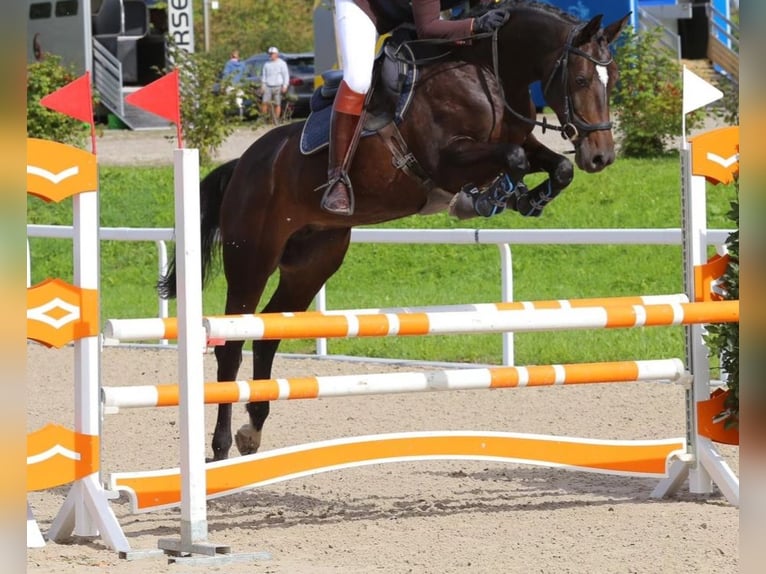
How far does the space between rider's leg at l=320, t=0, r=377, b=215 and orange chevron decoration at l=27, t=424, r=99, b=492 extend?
136 centimetres

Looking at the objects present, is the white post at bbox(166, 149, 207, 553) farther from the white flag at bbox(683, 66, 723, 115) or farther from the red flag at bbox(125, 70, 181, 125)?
the white flag at bbox(683, 66, 723, 115)

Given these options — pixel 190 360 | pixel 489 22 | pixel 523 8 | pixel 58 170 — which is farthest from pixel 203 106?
pixel 190 360

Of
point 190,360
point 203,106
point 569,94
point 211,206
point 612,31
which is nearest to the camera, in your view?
point 190,360

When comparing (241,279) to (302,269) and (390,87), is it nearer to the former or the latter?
(302,269)

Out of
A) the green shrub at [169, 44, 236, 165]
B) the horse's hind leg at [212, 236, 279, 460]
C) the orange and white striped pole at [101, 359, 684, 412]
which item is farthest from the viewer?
the green shrub at [169, 44, 236, 165]

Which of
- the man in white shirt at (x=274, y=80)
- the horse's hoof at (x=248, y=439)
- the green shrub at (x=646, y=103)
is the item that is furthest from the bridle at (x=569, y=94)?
the man in white shirt at (x=274, y=80)

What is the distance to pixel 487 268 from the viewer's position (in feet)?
36.9

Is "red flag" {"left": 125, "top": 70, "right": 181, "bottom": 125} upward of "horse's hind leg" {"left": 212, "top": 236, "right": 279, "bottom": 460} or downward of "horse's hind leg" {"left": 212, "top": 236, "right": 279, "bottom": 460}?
upward

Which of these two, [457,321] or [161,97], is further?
[457,321]

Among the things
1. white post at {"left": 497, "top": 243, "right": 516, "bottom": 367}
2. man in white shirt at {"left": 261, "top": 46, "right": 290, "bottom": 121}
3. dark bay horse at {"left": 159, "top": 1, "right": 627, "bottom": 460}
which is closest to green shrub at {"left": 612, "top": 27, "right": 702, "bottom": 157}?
man in white shirt at {"left": 261, "top": 46, "right": 290, "bottom": 121}

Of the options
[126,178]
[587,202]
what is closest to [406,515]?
[587,202]

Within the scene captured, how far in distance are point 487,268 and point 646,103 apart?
13.8ft

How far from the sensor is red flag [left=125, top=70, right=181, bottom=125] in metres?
3.32

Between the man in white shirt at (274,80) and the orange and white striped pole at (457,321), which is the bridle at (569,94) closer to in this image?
the orange and white striped pole at (457,321)
